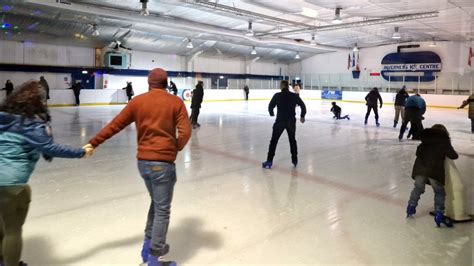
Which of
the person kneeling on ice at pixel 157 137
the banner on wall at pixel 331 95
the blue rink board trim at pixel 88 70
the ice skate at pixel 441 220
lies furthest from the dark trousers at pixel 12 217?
the banner on wall at pixel 331 95

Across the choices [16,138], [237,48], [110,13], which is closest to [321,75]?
[237,48]

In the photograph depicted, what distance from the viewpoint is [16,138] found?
6.84ft

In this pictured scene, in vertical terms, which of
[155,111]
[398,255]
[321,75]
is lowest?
[398,255]

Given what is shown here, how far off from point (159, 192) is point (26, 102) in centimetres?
95

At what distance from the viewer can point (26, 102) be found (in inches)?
82.0

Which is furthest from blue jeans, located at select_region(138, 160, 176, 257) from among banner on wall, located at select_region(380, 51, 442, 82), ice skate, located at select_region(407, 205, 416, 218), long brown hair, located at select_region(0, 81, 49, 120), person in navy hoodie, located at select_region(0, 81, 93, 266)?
banner on wall, located at select_region(380, 51, 442, 82)

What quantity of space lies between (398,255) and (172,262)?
1779mm

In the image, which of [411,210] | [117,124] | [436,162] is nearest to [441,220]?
[411,210]

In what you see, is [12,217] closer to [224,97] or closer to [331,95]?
[224,97]

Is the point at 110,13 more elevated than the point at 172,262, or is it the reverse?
the point at 110,13

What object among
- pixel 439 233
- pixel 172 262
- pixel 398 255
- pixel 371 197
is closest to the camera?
pixel 172 262

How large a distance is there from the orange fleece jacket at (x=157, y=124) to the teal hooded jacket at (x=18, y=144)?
1.18ft

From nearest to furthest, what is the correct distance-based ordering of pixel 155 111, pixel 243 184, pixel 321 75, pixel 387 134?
pixel 155 111 < pixel 243 184 < pixel 387 134 < pixel 321 75

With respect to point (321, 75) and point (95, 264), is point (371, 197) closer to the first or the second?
point (95, 264)
